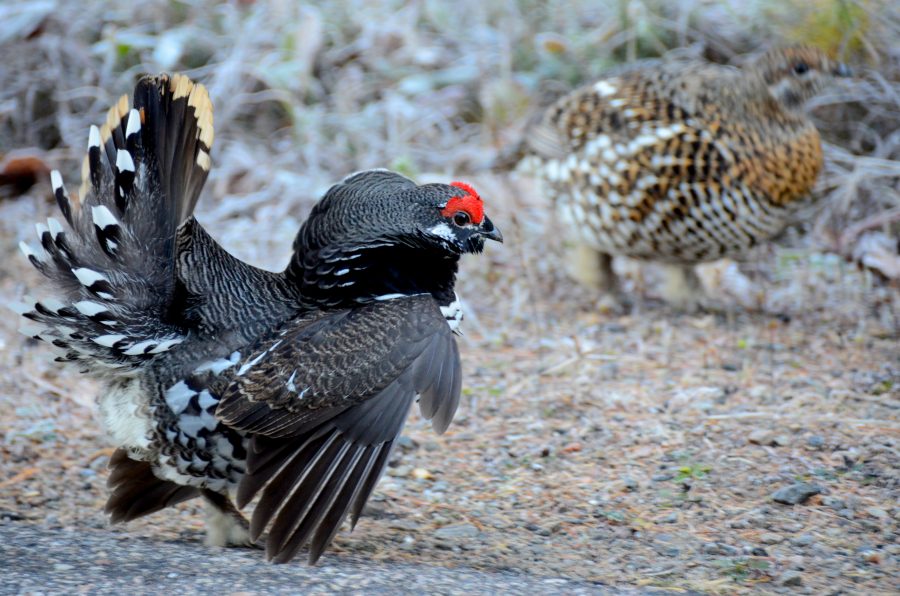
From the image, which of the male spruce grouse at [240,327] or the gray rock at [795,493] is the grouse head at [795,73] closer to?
the gray rock at [795,493]

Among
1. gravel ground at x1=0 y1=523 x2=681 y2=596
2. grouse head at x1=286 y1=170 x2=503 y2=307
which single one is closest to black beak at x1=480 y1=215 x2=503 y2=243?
grouse head at x1=286 y1=170 x2=503 y2=307

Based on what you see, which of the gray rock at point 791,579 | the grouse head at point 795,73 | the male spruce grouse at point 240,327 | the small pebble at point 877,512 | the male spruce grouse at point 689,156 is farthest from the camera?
the grouse head at point 795,73

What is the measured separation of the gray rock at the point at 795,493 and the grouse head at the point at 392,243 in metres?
1.47

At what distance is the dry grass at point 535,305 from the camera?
161 inches

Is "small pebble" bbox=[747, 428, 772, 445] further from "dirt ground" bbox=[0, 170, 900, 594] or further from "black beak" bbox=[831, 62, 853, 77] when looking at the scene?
"black beak" bbox=[831, 62, 853, 77]

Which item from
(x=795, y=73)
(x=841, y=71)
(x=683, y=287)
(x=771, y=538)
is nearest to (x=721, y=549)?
(x=771, y=538)

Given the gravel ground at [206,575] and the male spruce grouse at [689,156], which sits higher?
the male spruce grouse at [689,156]

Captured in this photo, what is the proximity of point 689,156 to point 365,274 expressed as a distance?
2.69 meters

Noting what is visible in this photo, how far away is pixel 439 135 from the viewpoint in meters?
8.47

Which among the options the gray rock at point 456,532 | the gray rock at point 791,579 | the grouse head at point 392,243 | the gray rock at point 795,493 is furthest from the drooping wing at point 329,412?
the gray rock at point 795,493

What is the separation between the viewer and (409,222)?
157 inches

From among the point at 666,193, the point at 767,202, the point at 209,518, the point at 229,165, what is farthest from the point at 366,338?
the point at 229,165

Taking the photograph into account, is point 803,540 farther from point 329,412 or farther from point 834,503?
point 329,412

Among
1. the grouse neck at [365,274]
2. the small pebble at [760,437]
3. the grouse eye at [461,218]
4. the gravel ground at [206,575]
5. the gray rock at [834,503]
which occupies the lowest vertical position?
the gray rock at [834,503]
